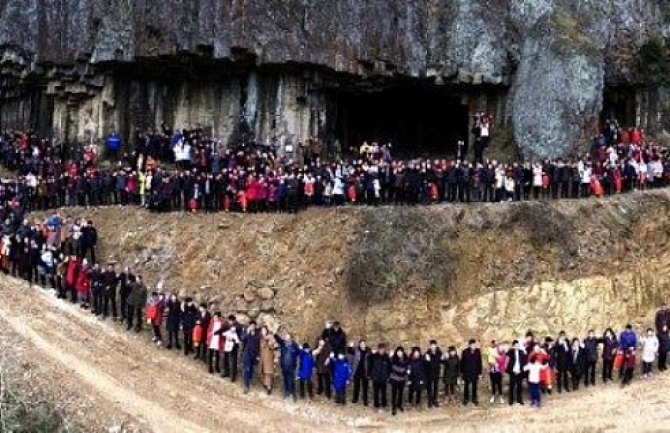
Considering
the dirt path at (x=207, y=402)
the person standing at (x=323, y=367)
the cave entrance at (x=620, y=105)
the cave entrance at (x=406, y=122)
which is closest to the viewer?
the dirt path at (x=207, y=402)

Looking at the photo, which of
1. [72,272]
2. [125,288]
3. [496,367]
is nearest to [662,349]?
[496,367]

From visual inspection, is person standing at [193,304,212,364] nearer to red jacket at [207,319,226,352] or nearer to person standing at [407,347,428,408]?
red jacket at [207,319,226,352]

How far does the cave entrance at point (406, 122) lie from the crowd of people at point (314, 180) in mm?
8427

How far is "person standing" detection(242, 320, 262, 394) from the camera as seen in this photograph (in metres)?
25.9

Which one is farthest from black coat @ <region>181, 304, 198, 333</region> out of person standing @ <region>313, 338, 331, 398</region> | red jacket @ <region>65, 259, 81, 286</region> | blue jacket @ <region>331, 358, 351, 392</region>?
blue jacket @ <region>331, 358, 351, 392</region>

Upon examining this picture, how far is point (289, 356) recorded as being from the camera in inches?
1011

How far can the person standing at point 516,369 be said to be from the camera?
2569 centimetres

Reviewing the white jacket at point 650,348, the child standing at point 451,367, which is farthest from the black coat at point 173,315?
the white jacket at point 650,348

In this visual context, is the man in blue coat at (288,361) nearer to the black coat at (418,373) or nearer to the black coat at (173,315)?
the black coat at (418,373)

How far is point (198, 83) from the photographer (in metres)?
41.0

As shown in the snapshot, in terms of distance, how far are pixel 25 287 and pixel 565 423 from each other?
15.2 meters

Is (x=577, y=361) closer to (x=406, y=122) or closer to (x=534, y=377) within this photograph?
(x=534, y=377)

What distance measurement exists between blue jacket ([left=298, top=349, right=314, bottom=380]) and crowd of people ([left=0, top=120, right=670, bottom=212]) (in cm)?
720

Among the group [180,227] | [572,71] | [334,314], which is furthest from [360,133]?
[334,314]
